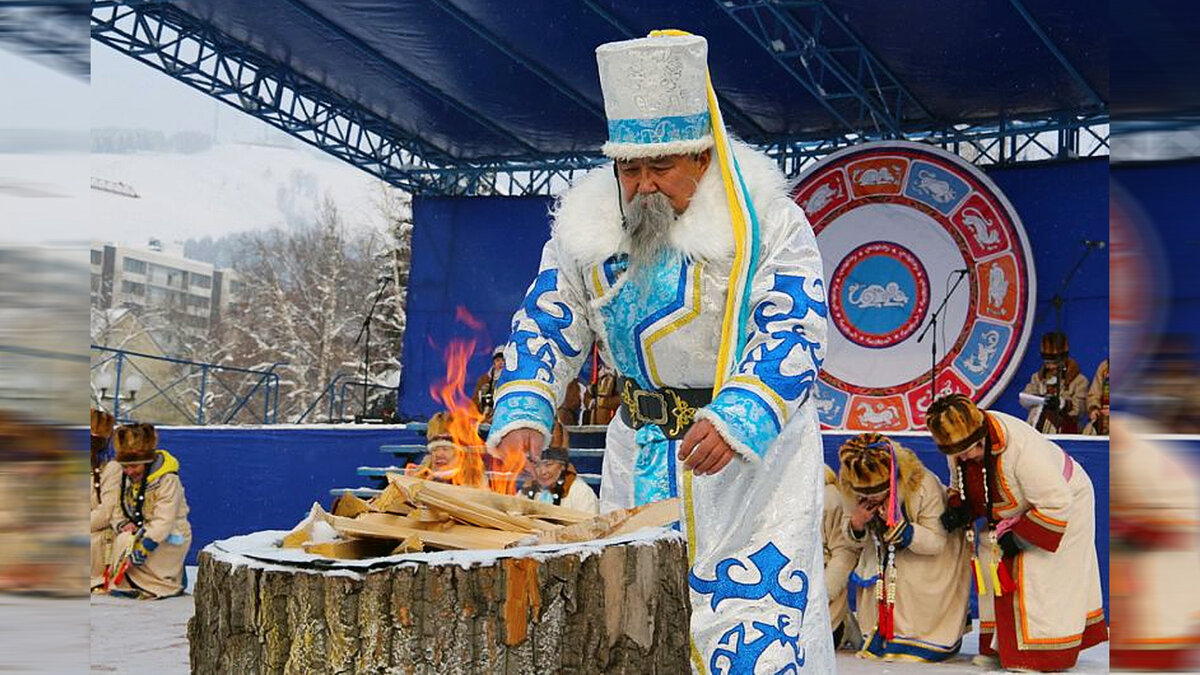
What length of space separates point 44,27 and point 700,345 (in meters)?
2.00

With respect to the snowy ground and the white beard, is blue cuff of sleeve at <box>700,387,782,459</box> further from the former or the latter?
the snowy ground

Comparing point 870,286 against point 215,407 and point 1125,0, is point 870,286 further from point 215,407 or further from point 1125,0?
point 215,407

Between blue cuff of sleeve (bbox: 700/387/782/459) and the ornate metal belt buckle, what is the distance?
0.31 meters

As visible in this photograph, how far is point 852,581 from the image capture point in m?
6.60

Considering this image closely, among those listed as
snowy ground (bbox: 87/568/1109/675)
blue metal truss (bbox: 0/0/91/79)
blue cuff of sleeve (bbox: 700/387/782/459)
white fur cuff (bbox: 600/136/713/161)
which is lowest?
snowy ground (bbox: 87/568/1109/675)

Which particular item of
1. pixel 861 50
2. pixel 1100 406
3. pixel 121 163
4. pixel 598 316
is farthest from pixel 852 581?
pixel 121 163

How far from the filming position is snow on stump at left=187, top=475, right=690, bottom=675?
68.1 inches

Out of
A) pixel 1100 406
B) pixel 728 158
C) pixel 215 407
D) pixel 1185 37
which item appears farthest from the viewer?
Result: pixel 215 407

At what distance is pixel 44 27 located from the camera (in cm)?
81

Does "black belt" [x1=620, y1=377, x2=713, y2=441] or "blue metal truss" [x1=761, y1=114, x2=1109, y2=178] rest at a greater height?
"blue metal truss" [x1=761, y1=114, x2=1109, y2=178]

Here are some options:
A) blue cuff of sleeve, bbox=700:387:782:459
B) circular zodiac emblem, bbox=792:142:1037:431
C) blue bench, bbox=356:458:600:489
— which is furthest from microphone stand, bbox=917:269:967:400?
blue cuff of sleeve, bbox=700:387:782:459

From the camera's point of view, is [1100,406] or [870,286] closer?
[1100,406]

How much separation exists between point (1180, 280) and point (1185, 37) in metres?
0.15

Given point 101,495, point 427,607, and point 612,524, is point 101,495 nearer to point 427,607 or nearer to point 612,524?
point 612,524
